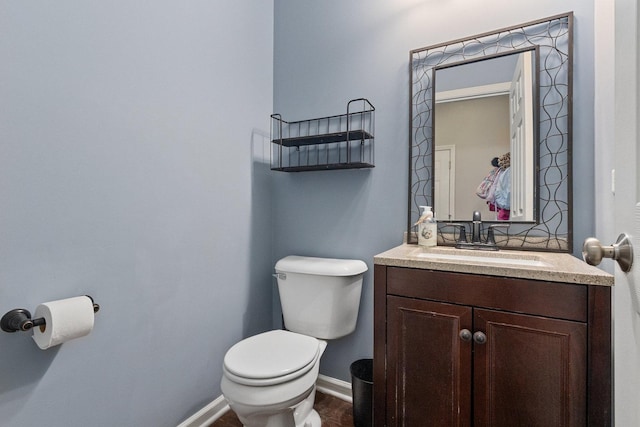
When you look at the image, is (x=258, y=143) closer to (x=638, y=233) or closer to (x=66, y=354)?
(x=66, y=354)

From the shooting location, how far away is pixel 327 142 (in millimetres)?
1848

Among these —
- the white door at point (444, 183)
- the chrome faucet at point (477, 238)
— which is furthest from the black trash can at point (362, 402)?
the white door at point (444, 183)

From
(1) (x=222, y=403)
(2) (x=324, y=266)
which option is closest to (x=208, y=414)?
(1) (x=222, y=403)

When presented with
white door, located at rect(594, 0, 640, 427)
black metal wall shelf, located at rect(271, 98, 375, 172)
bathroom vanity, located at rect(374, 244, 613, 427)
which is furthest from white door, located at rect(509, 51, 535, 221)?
white door, located at rect(594, 0, 640, 427)

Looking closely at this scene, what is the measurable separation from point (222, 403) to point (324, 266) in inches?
34.5

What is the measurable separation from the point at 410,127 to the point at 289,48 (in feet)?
3.12

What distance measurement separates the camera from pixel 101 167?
113 cm

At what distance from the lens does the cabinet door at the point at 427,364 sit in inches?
42.8

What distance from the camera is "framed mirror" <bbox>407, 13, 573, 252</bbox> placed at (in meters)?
1.33

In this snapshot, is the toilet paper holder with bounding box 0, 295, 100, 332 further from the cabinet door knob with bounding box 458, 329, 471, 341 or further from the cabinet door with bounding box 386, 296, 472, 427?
the cabinet door knob with bounding box 458, 329, 471, 341

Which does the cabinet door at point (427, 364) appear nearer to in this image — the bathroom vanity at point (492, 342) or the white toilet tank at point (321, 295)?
the bathroom vanity at point (492, 342)

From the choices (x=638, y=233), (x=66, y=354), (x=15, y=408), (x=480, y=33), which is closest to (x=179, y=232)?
(x=66, y=354)

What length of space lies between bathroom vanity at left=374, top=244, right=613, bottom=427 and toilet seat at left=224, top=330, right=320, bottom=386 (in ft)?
0.97

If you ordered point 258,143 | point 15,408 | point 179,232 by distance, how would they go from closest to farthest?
point 15,408, point 179,232, point 258,143
